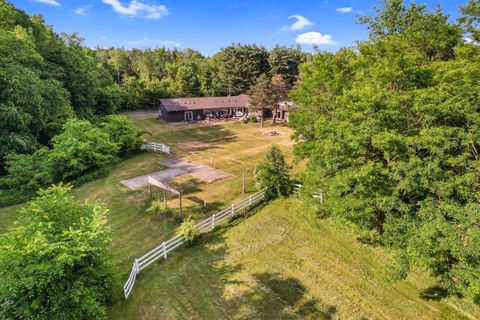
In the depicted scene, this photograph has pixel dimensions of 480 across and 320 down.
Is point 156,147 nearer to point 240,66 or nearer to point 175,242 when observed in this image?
point 175,242

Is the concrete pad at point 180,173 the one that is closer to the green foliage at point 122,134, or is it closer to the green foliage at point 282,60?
the green foliage at point 122,134

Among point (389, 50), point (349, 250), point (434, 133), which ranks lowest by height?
point (349, 250)

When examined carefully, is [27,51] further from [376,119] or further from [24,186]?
[376,119]

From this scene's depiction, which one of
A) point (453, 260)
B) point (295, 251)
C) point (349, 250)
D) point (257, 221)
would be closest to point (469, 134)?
point (453, 260)

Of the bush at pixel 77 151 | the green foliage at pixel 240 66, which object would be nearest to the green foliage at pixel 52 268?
the bush at pixel 77 151

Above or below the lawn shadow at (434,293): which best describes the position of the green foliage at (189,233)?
above
